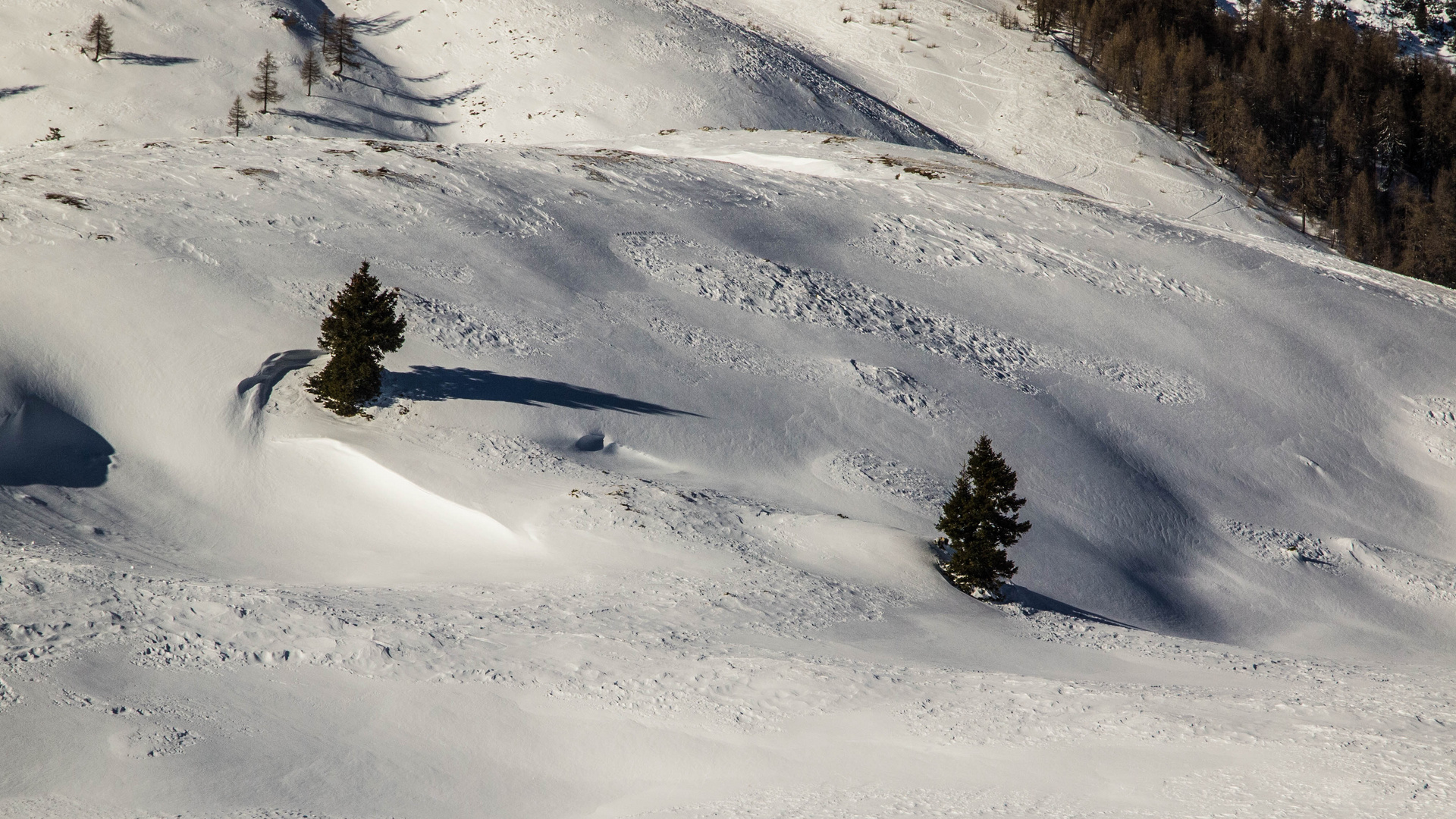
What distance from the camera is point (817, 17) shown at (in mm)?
68812

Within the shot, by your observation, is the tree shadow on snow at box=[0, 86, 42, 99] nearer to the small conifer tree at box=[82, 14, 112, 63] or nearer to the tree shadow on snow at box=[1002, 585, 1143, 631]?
the small conifer tree at box=[82, 14, 112, 63]

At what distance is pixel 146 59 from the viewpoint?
4288 cm

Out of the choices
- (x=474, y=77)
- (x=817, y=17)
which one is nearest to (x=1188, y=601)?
(x=474, y=77)

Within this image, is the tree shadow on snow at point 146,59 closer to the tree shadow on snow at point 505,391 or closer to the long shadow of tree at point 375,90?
the long shadow of tree at point 375,90

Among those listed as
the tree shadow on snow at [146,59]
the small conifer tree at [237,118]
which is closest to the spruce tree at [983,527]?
the small conifer tree at [237,118]

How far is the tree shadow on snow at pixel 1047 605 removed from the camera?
1694 centimetres

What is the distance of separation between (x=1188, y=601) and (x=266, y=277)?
20.2 m

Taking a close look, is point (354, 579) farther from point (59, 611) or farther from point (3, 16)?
point (3, 16)

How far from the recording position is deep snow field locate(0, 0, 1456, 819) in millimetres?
9938

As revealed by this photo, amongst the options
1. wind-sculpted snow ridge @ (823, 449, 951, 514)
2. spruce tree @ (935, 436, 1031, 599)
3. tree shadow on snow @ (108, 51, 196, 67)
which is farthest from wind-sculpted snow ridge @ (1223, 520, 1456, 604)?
tree shadow on snow @ (108, 51, 196, 67)

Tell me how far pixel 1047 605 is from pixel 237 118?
37.9 metres

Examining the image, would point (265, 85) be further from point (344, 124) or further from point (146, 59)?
point (146, 59)

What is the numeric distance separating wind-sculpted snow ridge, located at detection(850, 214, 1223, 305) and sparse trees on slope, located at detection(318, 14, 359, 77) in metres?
30.8

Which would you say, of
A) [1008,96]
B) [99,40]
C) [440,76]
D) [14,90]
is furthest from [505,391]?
[1008,96]
